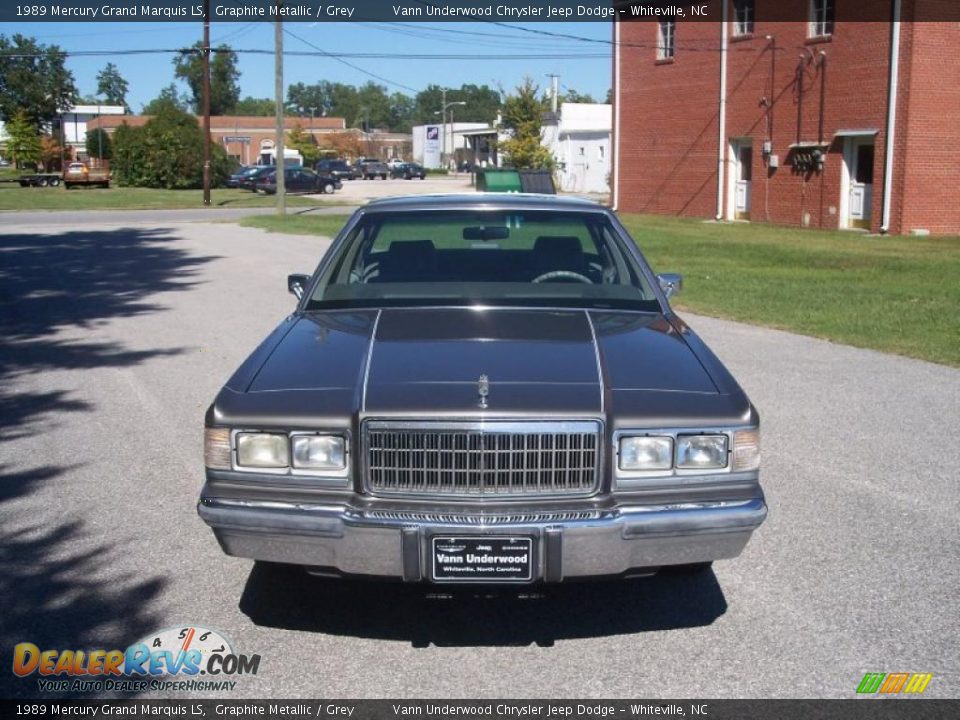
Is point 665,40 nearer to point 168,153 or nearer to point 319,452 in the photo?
point 168,153

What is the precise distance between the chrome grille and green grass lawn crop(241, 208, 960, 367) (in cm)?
715

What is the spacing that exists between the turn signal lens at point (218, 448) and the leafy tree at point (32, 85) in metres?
93.3

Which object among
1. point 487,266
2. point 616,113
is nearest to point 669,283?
point 487,266

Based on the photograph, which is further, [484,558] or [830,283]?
[830,283]

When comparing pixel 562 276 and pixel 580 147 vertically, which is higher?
pixel 580 147

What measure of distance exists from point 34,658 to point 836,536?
355cm

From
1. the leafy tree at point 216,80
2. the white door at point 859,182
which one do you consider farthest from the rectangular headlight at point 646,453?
the leafy tree at point 216,80

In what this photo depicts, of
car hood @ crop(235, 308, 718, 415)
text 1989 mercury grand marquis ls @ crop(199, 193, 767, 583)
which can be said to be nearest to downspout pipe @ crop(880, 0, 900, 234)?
car hood @ crop(235, 308, 718, 415)

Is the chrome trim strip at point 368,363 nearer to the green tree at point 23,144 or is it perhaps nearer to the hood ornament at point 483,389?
the hood ornament at point 483,389

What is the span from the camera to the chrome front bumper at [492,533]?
12.3 feet

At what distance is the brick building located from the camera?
2684cm

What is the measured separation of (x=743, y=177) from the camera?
110 feet

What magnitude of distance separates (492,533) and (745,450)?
981mm

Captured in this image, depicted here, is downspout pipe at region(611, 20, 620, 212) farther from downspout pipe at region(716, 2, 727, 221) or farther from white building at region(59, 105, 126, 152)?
white building at region(59, 105, 126, 152)
